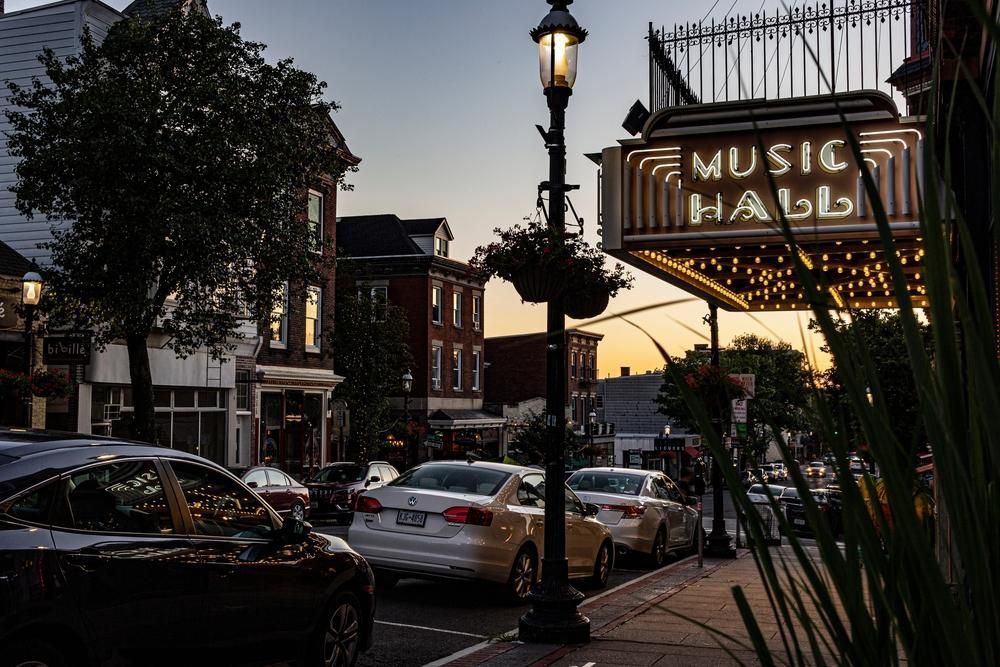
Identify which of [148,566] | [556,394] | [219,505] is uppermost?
[556,394]

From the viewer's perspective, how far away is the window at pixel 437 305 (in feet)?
169

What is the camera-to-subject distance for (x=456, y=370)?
177 ft

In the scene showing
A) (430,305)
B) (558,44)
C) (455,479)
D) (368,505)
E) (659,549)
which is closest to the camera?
(558,44)

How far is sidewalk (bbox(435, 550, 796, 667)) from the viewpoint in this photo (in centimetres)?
848

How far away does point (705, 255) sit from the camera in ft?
37.3

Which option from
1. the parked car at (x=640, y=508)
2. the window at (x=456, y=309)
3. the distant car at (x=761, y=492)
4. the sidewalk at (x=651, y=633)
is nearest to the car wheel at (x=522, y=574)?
the sidewalk at (x=651, y=633)

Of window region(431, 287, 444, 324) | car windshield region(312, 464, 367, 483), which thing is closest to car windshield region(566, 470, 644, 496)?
car windshield region(312, 464, 367, 483)

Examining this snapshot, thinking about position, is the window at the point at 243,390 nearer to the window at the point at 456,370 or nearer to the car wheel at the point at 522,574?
the window at the point at 456,370

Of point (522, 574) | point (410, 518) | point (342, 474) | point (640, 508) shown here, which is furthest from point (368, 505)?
point (342, 474)

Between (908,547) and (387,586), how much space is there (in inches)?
468

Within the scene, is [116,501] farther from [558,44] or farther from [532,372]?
[532,372]

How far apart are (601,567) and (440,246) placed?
38.9 metres

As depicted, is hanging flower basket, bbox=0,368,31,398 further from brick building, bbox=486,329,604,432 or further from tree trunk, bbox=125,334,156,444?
brick building, bbox=486,329,604,432

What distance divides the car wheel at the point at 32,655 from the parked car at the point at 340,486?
20.1m
